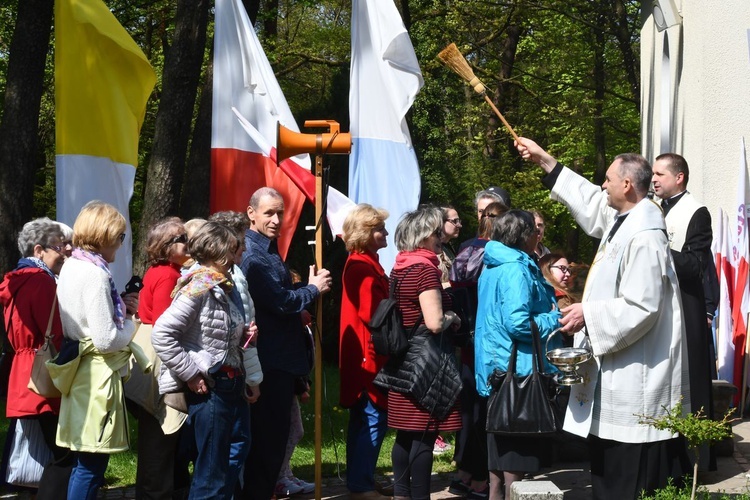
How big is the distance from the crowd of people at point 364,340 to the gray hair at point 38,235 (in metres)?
0.01

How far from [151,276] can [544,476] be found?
3061mm

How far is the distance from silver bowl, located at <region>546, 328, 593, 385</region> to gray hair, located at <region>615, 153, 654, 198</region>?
86 centimetres

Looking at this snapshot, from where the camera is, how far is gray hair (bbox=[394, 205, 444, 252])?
603cm

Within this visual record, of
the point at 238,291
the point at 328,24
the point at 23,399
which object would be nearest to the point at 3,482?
the point at 23,399

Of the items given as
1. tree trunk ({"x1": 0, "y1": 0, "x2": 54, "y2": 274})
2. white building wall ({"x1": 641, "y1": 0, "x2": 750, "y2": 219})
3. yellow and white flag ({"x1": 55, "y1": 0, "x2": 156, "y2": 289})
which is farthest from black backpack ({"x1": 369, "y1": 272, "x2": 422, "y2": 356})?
tree trunk ({"x1": 0, "y1": 0, "x2": 54, "y2": 274})

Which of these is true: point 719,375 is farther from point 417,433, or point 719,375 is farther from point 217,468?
point 217,468

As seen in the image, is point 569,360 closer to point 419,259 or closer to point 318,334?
point 419,259

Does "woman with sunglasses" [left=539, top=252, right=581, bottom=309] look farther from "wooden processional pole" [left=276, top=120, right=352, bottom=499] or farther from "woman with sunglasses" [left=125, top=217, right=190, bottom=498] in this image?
"woman with sunglasses" [left=125, top=217, right=190, bottom=498]

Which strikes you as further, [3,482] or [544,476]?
[544,476]

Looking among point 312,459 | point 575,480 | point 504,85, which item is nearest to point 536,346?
point 575,480

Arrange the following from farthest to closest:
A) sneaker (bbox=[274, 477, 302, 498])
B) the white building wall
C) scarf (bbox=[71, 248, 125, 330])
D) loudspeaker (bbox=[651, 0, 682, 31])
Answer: loudspeaker (bbox=[651, 0, 682, 31]), the white building wall, sneaker (bbox=[274, 477, 302, 498]), scarf (bbox=[71, 248, 125, 330])

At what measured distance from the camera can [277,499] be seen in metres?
6.78

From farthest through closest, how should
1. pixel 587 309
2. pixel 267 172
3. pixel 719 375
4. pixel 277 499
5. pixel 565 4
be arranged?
1. pixel 565 4
2. pixel 719 375
3. pixel 267 172
4. pixel 277 499
5. pixel 587 309

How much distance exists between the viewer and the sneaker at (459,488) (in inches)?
264
